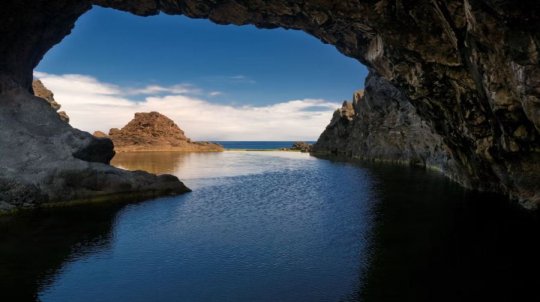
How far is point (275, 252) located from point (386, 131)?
295 ft

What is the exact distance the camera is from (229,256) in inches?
839

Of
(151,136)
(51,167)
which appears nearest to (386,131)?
(51,167)

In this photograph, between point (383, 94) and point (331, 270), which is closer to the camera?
point (331, 270)

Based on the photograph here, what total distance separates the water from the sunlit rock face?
603 centimetres

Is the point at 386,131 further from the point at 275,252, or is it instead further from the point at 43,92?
the point at 43,92

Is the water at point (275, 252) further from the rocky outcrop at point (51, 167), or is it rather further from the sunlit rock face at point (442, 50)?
the sunlit rock face at point (442, 50)

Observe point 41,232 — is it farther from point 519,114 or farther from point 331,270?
point 519,114

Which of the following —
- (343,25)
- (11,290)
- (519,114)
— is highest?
(343,25)

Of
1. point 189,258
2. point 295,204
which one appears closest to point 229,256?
point 189,258

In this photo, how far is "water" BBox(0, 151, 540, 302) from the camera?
1647 centimetres

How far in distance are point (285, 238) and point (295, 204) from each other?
44.6 feet

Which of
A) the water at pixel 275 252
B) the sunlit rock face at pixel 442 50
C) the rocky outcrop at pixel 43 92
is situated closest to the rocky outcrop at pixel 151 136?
the rocky outcrop at pixel 43 92

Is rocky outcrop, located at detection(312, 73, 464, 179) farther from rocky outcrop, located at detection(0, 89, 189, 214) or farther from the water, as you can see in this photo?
rocky outcrop, located at detection(0, 89, 189, 214)

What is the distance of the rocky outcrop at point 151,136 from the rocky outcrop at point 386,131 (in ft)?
266
